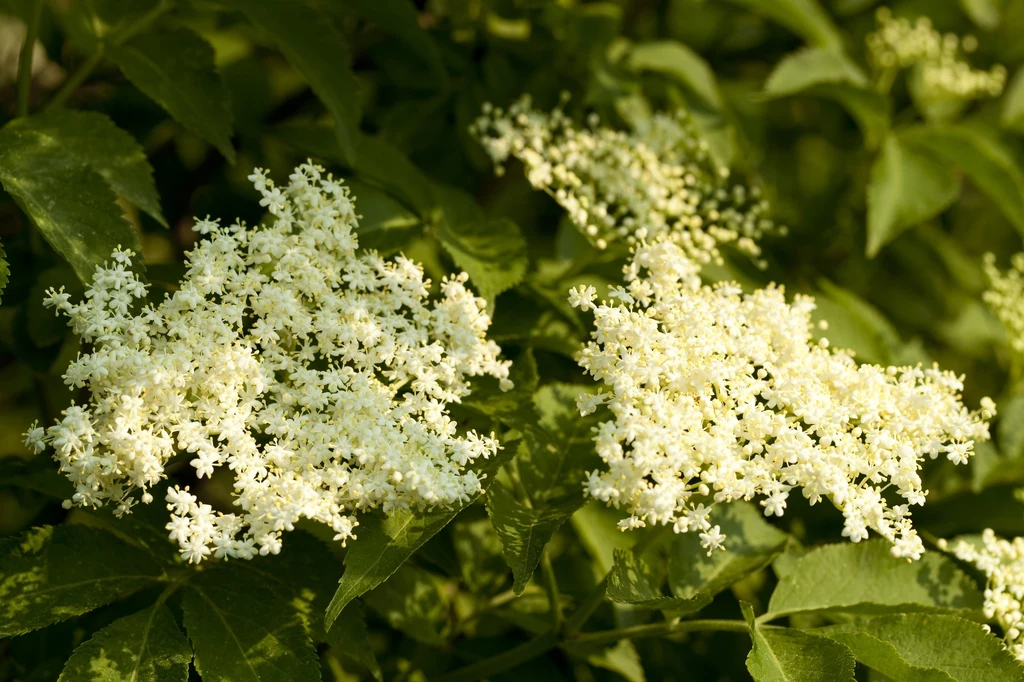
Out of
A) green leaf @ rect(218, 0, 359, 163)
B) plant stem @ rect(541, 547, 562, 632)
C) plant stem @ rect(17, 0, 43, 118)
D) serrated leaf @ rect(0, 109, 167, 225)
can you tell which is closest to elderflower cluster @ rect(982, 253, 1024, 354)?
plant stem @ rect(541, 547, 562, 632)

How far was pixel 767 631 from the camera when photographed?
190cm

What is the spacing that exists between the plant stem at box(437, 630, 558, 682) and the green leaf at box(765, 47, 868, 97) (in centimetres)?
185

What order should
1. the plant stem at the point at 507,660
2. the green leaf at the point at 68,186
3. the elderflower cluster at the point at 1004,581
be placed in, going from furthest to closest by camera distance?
the plant stem at the point at 507,660 < the elderflower cluster at the point at 1004,581 < the green leaf at the point at 68,186

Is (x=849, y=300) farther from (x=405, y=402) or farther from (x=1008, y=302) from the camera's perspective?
(x=405, y=402)

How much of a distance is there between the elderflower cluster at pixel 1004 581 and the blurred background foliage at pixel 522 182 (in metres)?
0.40

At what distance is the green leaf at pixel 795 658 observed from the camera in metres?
1.71

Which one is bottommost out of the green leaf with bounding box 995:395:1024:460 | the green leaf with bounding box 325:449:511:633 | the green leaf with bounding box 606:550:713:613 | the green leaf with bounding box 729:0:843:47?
the green leaf with bounding box 995:395:1024:460

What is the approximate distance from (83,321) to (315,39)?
1.03m

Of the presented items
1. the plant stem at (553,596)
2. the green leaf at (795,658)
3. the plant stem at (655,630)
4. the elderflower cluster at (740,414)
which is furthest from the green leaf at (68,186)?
the green leaf at (795,658)

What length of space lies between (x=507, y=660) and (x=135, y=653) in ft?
2.69

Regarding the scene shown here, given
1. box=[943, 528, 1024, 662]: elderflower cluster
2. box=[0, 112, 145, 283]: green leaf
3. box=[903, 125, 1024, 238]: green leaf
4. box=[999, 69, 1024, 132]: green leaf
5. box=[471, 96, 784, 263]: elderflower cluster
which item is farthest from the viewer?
box=[999, 69, 1024, 132]: green leaf

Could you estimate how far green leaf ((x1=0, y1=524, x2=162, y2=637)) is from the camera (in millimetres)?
1652

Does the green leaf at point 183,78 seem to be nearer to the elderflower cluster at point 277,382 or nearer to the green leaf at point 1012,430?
the elderflower cluster at point 277,382

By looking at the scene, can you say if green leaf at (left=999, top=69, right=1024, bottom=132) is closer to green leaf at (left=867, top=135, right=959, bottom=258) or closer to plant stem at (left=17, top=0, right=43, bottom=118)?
green leaf at (left=867, top=135, right=959, bottom=258)
